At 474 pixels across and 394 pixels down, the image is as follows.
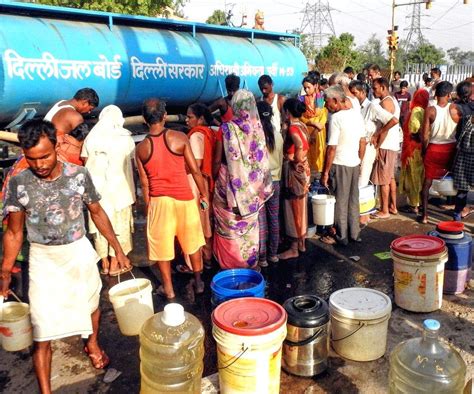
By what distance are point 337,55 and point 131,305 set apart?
101 feet

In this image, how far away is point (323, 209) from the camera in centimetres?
545

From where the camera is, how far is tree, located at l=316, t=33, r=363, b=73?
103ft

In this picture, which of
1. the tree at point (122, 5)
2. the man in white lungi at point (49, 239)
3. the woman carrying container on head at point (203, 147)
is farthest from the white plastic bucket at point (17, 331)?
the tree at point (122, 5)

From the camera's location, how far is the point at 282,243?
5.79 meters

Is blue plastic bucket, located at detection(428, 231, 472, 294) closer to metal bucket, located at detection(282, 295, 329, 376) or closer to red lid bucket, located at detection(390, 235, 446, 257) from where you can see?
red lid bucket, located at detection(390, 235, 446, 257)

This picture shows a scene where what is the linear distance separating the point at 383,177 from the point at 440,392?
420 cm

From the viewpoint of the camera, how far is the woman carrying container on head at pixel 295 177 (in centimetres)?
476

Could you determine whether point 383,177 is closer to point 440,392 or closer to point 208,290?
point 208,290

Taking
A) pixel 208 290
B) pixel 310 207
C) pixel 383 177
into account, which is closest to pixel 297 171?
pixel 310 207

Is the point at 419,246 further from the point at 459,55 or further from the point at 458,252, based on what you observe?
the point at 459,55

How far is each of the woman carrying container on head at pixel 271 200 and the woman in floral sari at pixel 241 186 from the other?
1.09ft

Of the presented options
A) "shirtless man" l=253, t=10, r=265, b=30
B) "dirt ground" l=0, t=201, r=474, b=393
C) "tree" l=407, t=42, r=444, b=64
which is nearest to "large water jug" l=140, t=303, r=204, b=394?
"dirt ground" l=0, t=201, r=474, b=393

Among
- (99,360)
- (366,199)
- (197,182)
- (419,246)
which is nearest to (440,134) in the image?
(366,199)

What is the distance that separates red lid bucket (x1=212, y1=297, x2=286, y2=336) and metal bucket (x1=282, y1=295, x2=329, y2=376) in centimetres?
26
